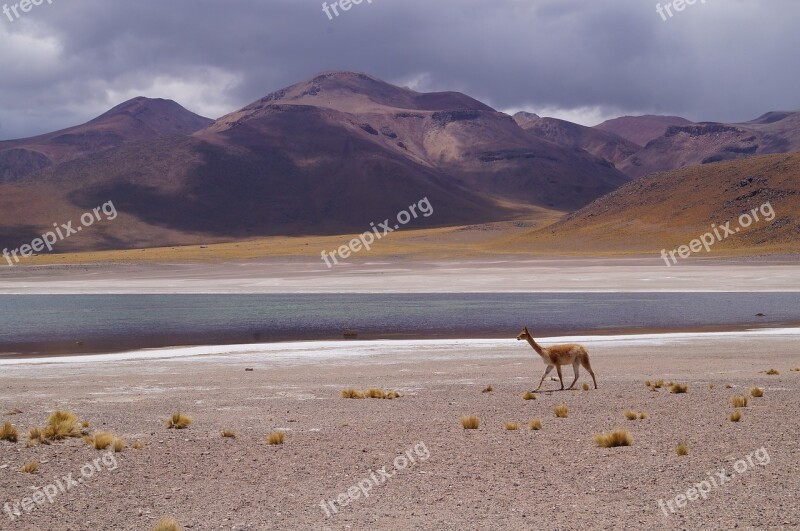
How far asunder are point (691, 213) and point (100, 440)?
4024 inches

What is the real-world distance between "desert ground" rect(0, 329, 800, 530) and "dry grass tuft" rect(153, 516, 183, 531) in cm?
25

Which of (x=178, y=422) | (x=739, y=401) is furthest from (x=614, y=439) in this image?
(x=178, y=422)

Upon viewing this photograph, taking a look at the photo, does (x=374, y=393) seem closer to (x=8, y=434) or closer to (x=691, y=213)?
(x=8, y=434)

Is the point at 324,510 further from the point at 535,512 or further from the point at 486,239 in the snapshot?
the point at 486,239

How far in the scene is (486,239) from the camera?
122m

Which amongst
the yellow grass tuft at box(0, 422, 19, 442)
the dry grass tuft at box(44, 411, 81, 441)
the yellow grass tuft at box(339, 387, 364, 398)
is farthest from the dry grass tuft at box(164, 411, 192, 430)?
the yellow grass tuft at box(339, 387, 364, 398)

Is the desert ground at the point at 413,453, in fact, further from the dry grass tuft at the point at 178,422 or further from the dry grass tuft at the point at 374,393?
the dry grass tuft at the point at 374,393

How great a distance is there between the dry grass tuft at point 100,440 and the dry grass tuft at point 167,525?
3043 mm

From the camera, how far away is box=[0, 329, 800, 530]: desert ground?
7980mm

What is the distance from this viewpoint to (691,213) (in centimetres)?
10406

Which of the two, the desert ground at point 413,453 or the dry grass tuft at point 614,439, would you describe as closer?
the desert ground at point 413,453

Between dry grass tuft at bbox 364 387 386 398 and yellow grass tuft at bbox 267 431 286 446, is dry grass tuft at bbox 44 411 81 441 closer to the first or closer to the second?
yellow grass tuft at bbox 267 431 286 446

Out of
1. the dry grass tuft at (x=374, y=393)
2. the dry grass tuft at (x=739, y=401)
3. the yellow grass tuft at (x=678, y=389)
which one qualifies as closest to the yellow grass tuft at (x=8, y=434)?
the dry grass tuft at (x=374, y=393)

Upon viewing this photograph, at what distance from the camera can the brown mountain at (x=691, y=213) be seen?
291ft
